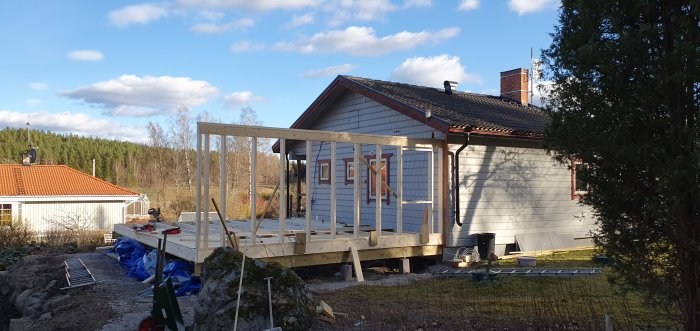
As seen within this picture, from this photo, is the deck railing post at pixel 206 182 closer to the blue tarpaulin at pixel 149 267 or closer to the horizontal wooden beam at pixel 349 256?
the blue tarpaulin at pixel 149 267

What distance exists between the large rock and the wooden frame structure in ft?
8.49

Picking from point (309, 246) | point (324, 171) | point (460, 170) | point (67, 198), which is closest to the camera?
point (309, 246)

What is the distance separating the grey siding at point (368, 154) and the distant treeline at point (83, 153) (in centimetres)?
3861

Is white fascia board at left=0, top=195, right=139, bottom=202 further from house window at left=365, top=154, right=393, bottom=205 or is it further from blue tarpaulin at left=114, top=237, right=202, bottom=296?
house window at left=365, top=154, right=393, bottom=205

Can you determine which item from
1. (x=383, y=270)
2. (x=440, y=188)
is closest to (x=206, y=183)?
(x=383, y=270)

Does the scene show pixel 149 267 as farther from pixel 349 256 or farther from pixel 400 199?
pixel 400 199

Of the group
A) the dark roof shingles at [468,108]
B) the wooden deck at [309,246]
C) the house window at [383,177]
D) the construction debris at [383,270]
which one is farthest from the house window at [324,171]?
the construction debris at [383,270]

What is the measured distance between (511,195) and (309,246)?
516cm

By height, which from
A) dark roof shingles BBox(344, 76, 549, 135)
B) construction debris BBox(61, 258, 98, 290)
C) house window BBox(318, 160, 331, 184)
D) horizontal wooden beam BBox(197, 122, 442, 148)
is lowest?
construction debris BBox(61, 258, 98, 290)

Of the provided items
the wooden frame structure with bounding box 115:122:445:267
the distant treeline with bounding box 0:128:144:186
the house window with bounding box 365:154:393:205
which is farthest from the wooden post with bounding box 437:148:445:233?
the distant treeline with bounding box 0:128:144:186

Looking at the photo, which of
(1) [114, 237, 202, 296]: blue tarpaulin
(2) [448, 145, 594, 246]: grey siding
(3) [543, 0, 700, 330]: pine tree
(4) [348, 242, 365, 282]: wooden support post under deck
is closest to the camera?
(3) [543, 0, 700, 330]: pine tree

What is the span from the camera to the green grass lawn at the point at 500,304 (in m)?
6.31

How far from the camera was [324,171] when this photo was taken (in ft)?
51.0

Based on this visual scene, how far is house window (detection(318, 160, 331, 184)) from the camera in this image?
50.0 ft
